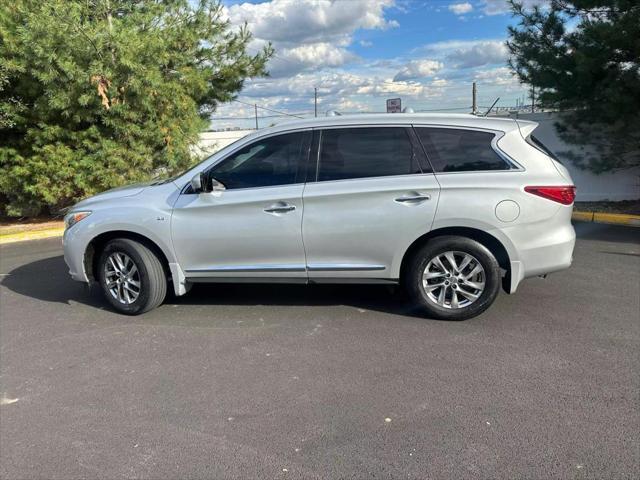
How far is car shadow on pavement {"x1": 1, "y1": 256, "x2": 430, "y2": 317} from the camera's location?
16.9 ft

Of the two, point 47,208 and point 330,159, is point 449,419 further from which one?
point 47,208

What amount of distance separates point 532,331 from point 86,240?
4225 mm

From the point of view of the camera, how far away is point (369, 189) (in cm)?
445

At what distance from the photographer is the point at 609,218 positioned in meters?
9.20

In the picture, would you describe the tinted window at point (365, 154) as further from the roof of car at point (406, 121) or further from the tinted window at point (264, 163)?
the tinted window at point (264, 163)

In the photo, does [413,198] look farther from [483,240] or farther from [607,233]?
[607,233]

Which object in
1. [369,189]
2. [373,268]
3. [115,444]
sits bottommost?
[115,444]

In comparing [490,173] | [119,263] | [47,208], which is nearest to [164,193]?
[119,263]

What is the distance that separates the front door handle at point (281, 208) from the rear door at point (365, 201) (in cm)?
14

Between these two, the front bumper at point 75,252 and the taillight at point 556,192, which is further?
the front bumper at point 75,252

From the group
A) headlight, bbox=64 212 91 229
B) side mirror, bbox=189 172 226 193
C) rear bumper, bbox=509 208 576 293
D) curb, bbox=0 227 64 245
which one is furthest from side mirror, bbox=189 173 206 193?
curb, bbox=0 227 64 245

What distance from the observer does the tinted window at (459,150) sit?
14.6 ft

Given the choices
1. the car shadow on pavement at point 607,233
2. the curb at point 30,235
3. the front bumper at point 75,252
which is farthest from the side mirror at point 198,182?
the curb at point 30,235

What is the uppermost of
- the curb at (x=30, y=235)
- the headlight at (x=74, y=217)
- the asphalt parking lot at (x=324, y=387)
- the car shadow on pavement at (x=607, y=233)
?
the headlight at (x=74, y=217)
